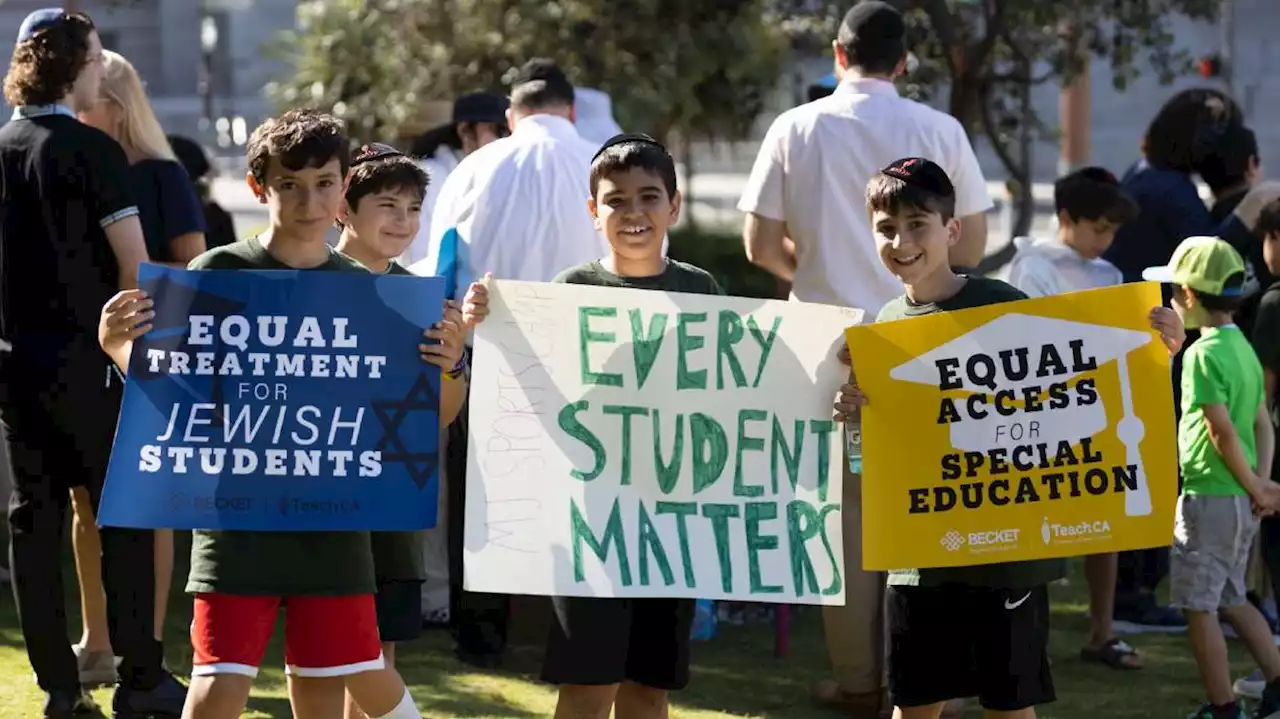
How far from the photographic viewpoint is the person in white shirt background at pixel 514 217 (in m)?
6.46

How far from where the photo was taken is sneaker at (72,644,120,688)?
20.2 feet

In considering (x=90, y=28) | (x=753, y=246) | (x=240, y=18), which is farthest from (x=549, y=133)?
(x=240, y=18)

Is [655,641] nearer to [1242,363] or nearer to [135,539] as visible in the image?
[135,539]

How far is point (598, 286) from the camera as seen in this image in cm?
459

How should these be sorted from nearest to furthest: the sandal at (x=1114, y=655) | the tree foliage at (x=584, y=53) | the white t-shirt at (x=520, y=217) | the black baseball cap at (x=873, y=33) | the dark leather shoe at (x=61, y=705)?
1. the dark leather shoe at (x=61, y=705)
2. the black baseball cap at (x=873, y=33)
3. the white t-shirt at (x=520, y=217)
4. the sandal at (x=1114, y=655)
5. the tree foliage at (x=584, y=53)

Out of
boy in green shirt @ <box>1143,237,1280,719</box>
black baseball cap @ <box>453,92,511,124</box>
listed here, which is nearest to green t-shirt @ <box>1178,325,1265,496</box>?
boy in green shirt @ <box>1143,237,1280,719</box>

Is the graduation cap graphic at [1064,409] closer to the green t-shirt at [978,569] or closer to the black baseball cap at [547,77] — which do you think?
the green t-shirt at [978,569]

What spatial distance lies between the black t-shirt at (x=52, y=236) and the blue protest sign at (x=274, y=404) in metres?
1.23

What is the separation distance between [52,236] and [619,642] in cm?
204

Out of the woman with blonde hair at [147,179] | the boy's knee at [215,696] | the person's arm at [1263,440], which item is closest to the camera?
the boy's knee at [215,696]

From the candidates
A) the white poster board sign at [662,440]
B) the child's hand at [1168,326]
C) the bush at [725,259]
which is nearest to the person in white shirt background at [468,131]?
the white poster board sign at [662,440]

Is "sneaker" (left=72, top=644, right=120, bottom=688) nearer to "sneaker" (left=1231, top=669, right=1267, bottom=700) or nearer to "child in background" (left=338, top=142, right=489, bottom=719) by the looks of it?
"child in background" (left=338, top=142, right=489, bottom=719)

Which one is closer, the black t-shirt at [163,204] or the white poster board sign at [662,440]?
the white poster board sign at [662,440]

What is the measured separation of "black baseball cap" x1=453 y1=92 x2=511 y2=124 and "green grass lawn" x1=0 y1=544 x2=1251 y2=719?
1907mm
